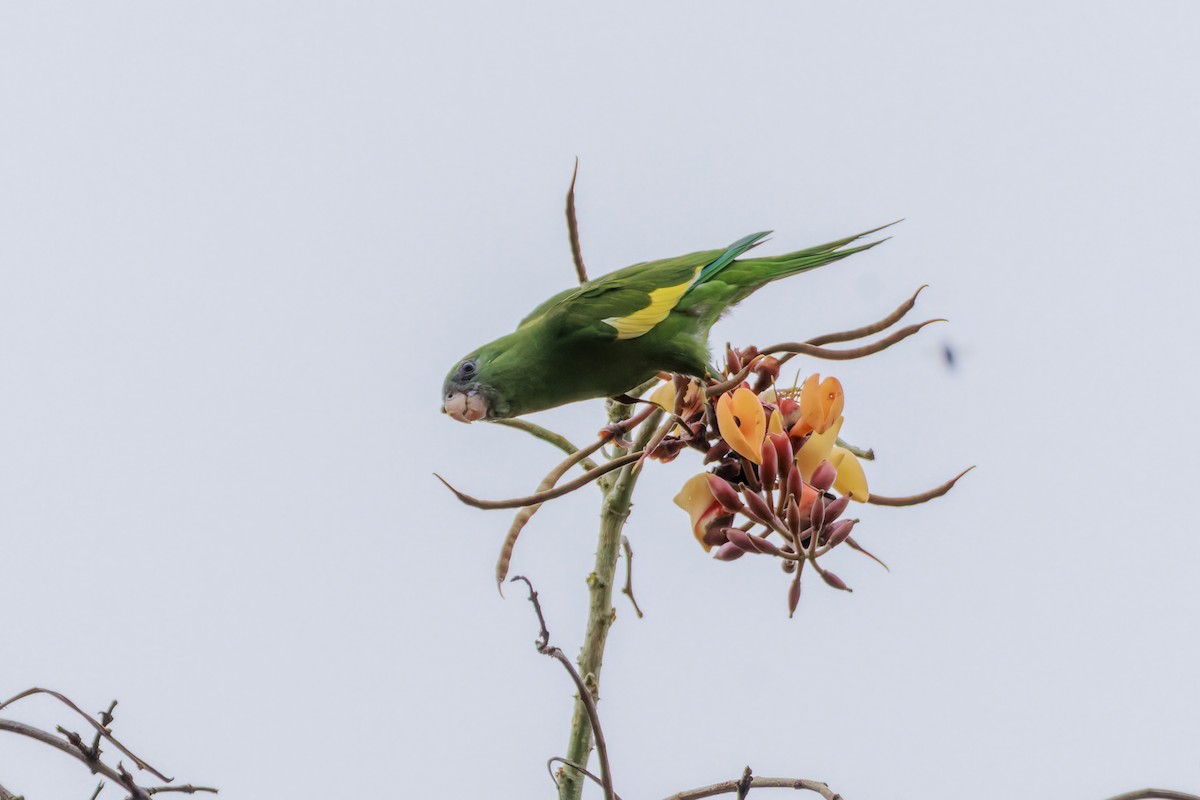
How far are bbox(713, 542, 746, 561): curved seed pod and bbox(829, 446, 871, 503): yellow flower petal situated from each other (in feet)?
0.90

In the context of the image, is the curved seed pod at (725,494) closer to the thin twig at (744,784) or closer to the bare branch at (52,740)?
the thin twig at (744,784)

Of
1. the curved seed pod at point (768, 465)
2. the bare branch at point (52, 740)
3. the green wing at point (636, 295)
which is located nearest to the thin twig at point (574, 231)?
the green wing at point (636, 295)

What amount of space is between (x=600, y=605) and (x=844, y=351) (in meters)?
0.73

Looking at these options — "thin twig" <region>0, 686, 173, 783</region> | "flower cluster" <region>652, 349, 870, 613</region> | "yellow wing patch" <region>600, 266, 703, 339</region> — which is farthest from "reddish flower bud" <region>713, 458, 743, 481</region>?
"thin twig" <region>0, 686, 173, 783</region>

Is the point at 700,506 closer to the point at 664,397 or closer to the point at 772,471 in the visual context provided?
the point at 772,471

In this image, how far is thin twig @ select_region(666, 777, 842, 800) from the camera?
188 centimetres

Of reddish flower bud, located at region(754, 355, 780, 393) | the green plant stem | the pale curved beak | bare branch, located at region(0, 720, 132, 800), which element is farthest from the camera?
the pale curved beak

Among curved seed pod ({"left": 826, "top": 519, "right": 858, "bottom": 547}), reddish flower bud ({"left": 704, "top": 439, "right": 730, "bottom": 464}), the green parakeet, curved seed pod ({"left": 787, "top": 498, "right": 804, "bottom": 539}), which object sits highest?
the green parakeet

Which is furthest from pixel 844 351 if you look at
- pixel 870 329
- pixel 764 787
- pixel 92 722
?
pixel 92 722

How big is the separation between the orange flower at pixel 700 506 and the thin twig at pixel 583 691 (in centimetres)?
38

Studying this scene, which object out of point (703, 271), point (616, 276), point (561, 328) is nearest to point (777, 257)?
point (703, 271)

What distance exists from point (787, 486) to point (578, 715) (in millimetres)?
616

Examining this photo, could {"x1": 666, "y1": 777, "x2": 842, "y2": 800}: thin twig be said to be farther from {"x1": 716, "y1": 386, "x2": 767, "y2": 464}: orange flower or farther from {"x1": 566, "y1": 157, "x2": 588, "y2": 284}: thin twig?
{"x1": 566, "y1": 157, "x2": 588, "y2": 284}: thin twig

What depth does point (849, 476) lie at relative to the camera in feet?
7.27
